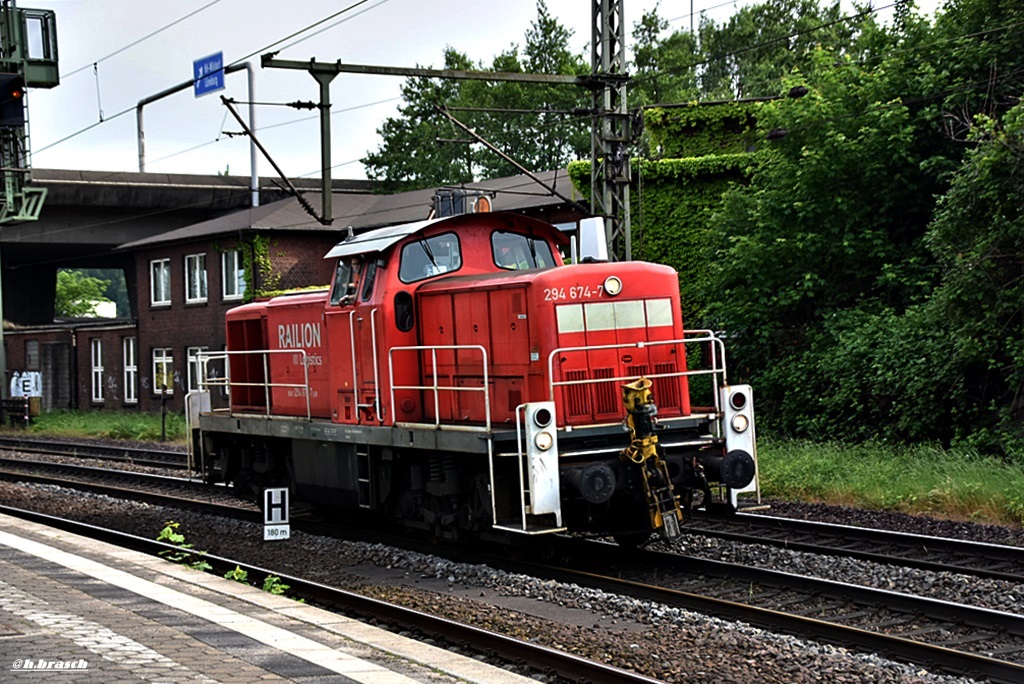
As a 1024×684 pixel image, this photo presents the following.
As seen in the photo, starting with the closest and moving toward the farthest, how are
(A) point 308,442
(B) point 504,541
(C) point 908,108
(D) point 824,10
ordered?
(B) point 504,541 → (A) point 308,442 → (C) point 908,108 → (D) point 824,10

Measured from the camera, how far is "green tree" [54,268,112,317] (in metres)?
80.9

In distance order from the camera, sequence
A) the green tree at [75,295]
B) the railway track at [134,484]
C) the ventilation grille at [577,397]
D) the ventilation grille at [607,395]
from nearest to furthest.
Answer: the ventilation grille at [577,397] < the ventilation grille at [607,395] < the railway track at [134,484] < the green tree at [75,295]

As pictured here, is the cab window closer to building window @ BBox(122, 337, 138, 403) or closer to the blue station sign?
the blue station sign

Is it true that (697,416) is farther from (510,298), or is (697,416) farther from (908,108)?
(908,108)

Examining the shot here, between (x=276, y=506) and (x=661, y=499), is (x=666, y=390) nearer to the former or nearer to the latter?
(x=661, y=499)

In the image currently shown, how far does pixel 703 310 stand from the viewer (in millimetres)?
23891

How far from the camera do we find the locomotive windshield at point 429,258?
1202 cm

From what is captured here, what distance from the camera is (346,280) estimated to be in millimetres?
12688

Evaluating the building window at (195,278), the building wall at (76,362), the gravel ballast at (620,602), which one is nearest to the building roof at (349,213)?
the building window at (195,278)

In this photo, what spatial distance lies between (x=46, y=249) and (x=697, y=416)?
134 ft

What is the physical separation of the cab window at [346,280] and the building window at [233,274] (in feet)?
78.8

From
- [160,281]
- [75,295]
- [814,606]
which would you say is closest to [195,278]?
[160,281]

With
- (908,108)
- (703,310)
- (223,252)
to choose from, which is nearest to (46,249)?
(223,252)

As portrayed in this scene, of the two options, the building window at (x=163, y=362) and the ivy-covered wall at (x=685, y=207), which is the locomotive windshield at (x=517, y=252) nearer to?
the ivy-covered wall at (x=685, y=207)
